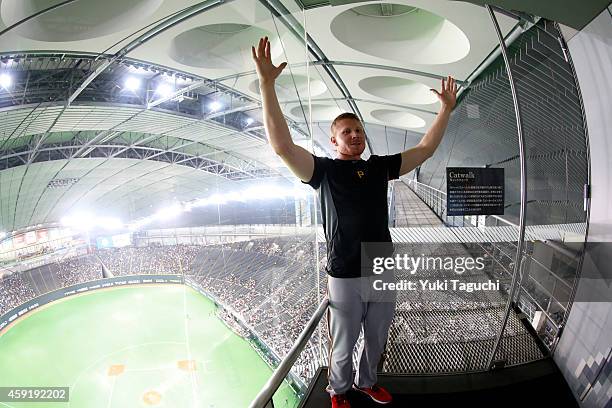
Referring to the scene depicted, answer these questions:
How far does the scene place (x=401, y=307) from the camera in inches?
83.5

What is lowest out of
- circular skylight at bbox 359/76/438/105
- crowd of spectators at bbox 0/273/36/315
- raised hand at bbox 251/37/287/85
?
crowd of spectators at bbox 0/273/36/315

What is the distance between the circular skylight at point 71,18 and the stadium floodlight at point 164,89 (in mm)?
306

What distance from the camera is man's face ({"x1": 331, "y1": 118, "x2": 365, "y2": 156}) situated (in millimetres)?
1082

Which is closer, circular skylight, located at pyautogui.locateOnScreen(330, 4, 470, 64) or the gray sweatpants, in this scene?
the gray sweatpants

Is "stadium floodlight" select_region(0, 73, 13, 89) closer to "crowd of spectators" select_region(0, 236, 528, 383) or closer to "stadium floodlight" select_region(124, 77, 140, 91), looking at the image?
"stadium floodlight" select_region(124, 77, 140, 91)

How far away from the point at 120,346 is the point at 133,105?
5.08 ft

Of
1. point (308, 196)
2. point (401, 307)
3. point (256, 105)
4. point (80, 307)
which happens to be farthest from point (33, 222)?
point (401, 307)

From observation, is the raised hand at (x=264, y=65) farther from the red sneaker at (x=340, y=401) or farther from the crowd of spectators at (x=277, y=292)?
the red sneaker at (x=340, y=401)

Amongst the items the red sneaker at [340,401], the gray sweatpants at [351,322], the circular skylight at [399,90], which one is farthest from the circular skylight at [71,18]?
the circular skylight at [399,90]

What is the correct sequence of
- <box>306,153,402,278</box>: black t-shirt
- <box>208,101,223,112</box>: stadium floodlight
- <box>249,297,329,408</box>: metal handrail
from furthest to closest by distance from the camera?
<box>208,101,223,112</box>: stadium floodlight < <box>306,153,402,278</box>: black t-shirt < <box>249,297,329,408</box>: metal handrail

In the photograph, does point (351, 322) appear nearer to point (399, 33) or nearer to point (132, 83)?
point (132, 83)

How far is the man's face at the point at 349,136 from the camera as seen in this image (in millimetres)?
1082

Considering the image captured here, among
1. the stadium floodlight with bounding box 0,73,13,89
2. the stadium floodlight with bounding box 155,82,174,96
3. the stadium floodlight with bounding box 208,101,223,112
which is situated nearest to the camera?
the stadium floodlight with bounding box 0,73,13,89

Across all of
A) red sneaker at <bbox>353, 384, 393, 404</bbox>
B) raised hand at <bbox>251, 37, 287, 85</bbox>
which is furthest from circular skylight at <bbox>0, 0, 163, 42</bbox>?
red sneaker at <bbox>353, 384, 393, 404</bbox>
